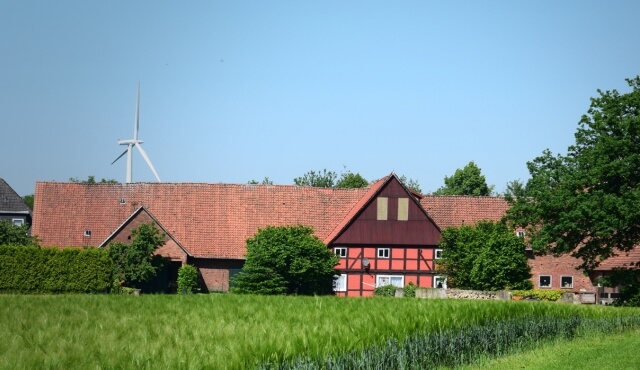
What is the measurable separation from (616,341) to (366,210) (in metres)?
35.2

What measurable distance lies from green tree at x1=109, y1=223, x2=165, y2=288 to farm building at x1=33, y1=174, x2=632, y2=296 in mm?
2078

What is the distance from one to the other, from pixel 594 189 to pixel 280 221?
1062 inches

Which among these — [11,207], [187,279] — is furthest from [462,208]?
[11,207]

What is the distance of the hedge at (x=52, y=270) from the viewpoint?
5666 cm

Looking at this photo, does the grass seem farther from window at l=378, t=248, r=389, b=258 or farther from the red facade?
window at l=378, t=248, r=389, b=258

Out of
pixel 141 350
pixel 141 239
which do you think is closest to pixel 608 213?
pixel 141 239

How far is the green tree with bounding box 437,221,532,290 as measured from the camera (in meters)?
57.8

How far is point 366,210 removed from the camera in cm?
6712

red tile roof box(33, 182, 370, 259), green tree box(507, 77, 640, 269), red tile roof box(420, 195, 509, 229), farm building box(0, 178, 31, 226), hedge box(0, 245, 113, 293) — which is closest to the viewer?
green tree box(507, 77, 640, 269)

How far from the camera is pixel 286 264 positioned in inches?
2333

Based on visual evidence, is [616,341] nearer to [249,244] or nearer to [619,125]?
[619,125]

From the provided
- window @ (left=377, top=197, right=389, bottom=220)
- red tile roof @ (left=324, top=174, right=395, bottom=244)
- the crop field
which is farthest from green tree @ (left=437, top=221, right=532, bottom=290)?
the crop field

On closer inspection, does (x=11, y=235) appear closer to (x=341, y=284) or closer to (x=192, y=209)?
(x=192, y=209)

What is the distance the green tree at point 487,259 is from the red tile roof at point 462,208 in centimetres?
932
